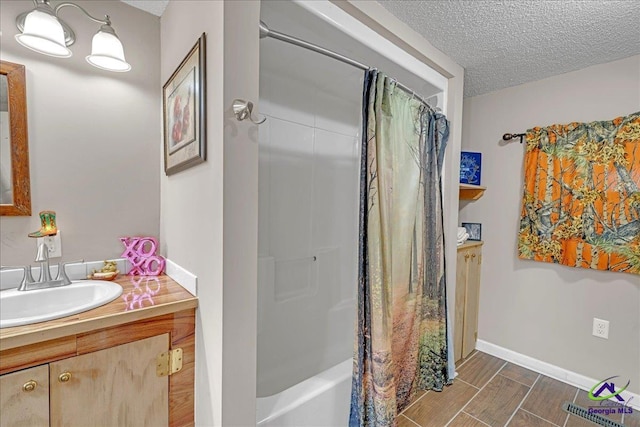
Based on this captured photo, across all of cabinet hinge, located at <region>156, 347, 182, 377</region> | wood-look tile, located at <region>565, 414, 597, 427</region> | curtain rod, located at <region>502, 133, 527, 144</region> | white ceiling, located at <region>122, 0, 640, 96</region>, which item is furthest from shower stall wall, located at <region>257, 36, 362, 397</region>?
wood-look tile, located at <region>565, 414, 597, 427</region>

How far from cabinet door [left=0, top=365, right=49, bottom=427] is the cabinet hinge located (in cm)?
31

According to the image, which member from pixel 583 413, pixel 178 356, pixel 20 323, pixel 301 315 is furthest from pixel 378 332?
pixel 583 413

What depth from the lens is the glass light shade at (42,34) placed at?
104cm

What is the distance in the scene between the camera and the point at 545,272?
2115mm

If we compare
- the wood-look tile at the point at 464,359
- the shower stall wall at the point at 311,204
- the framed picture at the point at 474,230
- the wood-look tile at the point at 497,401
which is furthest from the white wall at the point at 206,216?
the framed picture at the point at 474,230

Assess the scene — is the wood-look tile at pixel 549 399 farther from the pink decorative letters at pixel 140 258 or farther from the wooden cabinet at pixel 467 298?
the pink decorative letters at pixel 140 258

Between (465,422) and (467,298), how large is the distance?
0.90m

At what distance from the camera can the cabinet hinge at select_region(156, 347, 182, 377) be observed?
1061 mm

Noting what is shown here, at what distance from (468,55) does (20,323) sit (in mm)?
2509

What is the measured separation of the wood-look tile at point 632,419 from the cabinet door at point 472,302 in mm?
879

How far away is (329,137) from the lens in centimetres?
230

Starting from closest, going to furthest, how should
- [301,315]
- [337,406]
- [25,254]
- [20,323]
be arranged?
[20,323] < [25,254] < [337,406] < [301,315]

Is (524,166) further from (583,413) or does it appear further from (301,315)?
(301,315)

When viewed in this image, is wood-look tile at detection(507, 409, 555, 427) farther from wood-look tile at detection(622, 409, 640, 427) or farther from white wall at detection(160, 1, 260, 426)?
white wall at detection(160, 1, 260, 426)
